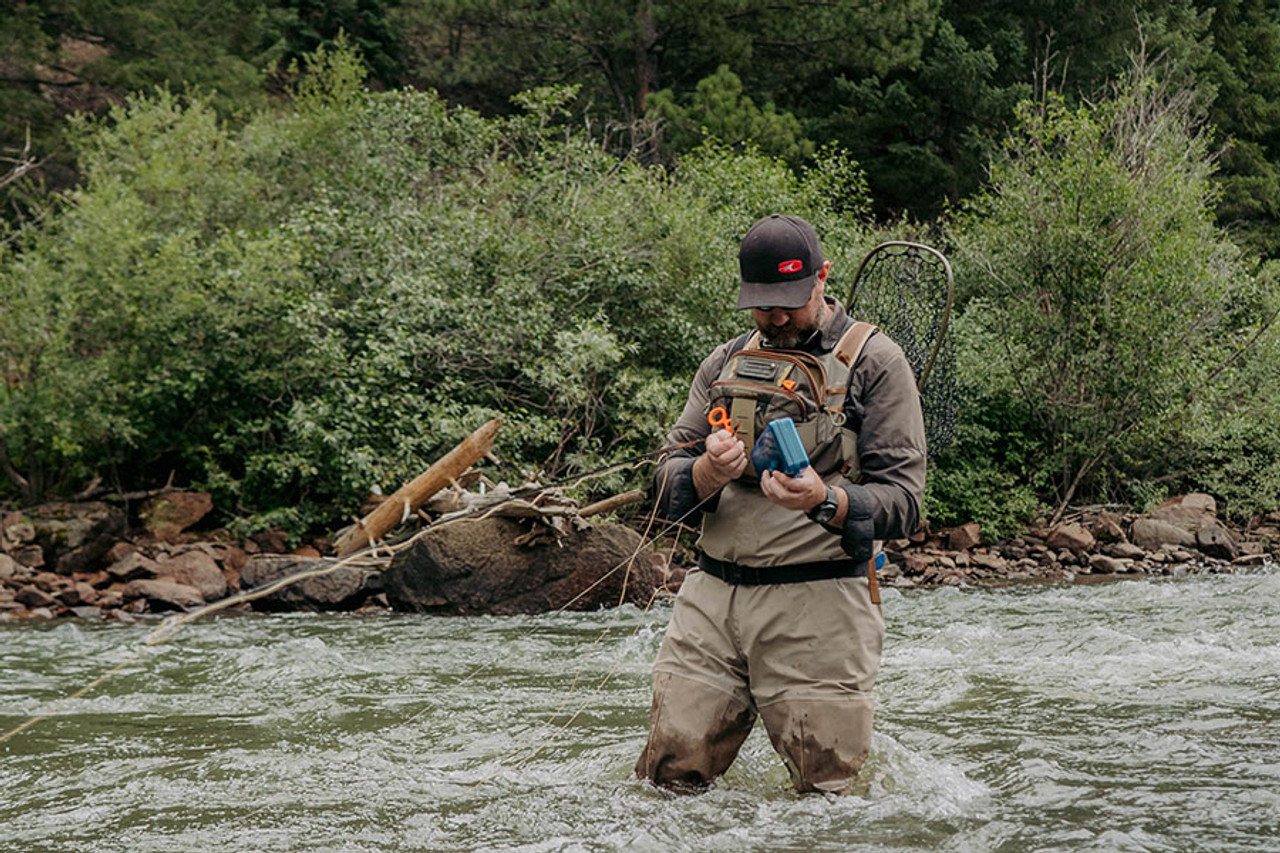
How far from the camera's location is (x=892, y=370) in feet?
13.5

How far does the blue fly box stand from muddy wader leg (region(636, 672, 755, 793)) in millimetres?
882

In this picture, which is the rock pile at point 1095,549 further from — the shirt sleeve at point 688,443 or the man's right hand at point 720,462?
the man's right hand at point 720,462

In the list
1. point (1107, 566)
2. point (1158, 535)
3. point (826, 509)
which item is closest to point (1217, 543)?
point (1158, 535)

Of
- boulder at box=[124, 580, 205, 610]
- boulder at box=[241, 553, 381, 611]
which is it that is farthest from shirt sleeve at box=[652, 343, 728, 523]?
boulder at box=[124, 580, 205, 610]

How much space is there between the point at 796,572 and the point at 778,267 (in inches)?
39.9

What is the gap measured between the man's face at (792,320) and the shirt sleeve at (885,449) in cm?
21

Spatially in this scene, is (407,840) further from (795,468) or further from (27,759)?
(27,759)

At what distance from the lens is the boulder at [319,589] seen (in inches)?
500

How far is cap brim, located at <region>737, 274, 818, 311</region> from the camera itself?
411 centimetres

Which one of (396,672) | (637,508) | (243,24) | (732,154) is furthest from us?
(243,24)

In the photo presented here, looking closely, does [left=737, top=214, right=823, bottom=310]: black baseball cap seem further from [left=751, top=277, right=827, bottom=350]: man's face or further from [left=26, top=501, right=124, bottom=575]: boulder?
[left=26, top=501, right=124, bottom=575]: boulder

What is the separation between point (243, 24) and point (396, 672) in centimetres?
2634

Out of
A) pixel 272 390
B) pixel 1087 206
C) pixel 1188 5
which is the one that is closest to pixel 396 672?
pixel 272 390

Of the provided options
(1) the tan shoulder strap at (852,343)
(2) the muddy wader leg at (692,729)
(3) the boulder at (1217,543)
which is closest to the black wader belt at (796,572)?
(2) the muddy wader leg at (692,729)
